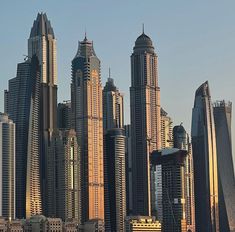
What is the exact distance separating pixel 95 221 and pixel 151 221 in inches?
604

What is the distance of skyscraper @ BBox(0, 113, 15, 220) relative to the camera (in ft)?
561

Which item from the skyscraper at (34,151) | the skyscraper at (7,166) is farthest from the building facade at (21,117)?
the skyscraper at (7,166)

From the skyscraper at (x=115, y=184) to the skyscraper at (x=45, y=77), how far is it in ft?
54.6

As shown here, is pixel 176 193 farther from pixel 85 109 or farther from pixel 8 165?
pixel 8 165

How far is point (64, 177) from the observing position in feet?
592

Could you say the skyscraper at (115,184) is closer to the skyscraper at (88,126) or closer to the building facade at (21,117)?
the skyscraper at (88,126)

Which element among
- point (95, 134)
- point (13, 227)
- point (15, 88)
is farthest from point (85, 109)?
point (13, 227)

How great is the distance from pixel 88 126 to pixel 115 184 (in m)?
15.4

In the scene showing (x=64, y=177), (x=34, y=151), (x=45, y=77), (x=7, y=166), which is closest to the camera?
(x=7, y=166)

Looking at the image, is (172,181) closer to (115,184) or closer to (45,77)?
(115,184)

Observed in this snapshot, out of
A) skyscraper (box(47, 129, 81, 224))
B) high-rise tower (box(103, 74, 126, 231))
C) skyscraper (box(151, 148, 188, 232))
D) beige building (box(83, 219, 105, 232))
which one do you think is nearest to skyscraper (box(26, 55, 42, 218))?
skyscraper (box(47, 129, 81, 224))

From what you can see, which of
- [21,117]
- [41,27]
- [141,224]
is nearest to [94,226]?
[141,224]

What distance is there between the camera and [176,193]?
192 m

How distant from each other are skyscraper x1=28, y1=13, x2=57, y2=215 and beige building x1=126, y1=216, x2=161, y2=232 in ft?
65.8
